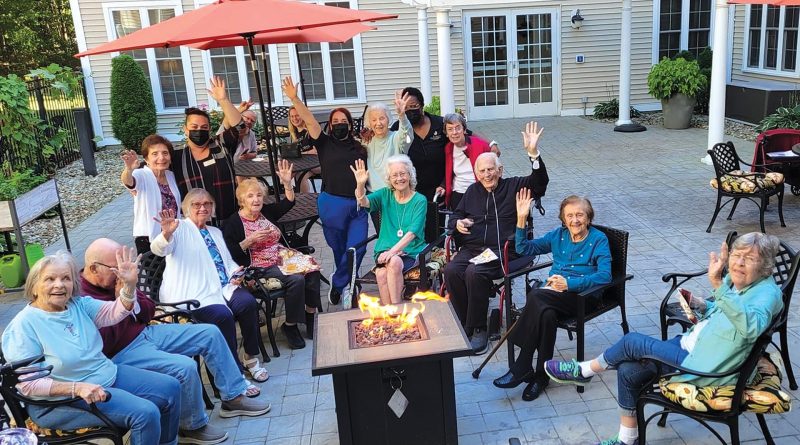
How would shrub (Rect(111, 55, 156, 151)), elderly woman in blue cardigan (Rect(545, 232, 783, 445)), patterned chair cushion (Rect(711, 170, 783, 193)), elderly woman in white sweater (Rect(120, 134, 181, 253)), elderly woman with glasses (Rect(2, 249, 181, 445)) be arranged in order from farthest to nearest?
shrub (Rect(111, 55, 156, 151)), patterned chair cushion (Rect(711, 170, 783, 193)), elderly woman in white sweater (Rect(120, 134, 181, 253)), elderly woman with glasses (Rect(2, 249, 181, 445)), elderly woman in blue cardigan (Rect(545, 232, 783, 445))

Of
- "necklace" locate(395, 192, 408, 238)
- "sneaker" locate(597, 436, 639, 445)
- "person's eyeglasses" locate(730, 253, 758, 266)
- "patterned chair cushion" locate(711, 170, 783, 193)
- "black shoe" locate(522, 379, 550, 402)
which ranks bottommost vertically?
"black shoe" locate(522, 379, 550, 402)

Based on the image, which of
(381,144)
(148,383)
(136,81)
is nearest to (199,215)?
(148,383)

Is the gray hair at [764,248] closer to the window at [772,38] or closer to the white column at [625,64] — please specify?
the white column at [625,64]

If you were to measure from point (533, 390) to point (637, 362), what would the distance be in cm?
81

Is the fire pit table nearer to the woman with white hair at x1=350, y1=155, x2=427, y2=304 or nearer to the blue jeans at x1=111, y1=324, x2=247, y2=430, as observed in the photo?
the blue jeans at x1=111, y1=324, x2=247, y2=430

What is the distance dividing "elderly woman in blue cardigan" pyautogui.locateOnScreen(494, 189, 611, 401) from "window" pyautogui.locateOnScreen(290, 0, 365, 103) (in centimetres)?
1058

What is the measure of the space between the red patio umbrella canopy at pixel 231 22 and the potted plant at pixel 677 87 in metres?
9.29

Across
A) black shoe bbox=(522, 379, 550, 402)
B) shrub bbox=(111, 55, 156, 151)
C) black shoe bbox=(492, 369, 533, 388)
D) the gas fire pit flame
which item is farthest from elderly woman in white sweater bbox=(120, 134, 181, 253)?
shrub bbox=(111, 55, 156, 151)

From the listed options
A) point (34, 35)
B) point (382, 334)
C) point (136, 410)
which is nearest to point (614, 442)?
point (382, 334)

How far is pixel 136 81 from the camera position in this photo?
13164 mm

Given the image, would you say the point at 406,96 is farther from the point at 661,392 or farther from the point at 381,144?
the point at 661,392

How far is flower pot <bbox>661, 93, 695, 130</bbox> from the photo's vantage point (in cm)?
1245

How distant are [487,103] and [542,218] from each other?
Answer: 7484 mm

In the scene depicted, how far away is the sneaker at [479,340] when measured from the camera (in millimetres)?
4504
